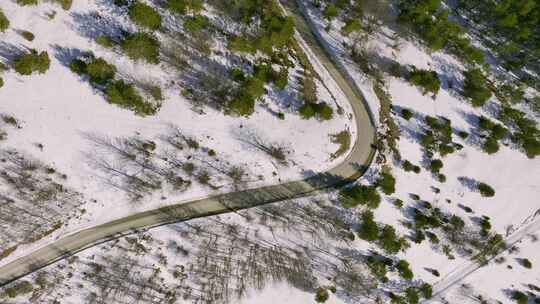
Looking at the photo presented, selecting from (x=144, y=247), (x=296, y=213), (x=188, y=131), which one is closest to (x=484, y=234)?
(x=296, y=213)

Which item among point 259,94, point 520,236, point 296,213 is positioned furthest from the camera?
point 520,236

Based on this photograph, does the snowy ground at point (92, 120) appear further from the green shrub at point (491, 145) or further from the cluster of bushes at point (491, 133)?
the green shrub at point (491, 145)

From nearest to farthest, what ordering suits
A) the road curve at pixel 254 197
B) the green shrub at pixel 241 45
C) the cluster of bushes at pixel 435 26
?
1. the road curve at pixel 254 197
2. the green shrub at pixel 241 45
3. the cluster of bushes at pixel 435 26

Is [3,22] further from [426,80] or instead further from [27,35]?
[426,80]

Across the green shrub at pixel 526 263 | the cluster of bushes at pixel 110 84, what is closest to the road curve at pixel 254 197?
the cluster of bushes at pixel 110 84

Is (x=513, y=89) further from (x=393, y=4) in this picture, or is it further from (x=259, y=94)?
(x=259, y=94)

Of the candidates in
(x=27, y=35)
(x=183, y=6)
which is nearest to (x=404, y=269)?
(x=183, y=6)
